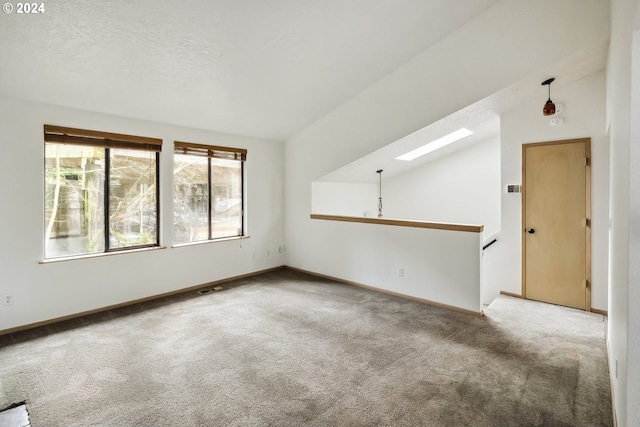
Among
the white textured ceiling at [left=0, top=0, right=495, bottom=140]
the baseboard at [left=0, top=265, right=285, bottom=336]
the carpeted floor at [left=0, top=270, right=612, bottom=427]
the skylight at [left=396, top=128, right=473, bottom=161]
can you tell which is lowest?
the carpeted floor at [left=0, top=270, right=612, bottom=427]

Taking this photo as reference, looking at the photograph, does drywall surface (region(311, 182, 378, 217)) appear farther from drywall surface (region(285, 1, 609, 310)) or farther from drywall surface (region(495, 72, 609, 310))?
drywall surface (region(495, 72, 609, 310))

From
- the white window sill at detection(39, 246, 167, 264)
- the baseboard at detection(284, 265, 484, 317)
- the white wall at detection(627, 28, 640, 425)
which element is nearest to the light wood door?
the baseboard at detection(284, 265, 484, 317)

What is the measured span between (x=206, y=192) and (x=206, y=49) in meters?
2.45

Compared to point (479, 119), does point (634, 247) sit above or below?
below

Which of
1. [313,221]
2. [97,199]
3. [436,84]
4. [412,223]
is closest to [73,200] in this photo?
[97,199]

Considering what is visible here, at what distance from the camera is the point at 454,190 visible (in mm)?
6109

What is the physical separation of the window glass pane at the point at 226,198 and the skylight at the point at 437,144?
2738 millimetres

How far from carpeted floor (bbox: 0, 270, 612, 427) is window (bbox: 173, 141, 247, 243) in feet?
4.32

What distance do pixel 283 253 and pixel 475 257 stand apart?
11.3ft

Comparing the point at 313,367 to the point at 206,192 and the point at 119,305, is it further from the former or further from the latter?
the point at 206,192

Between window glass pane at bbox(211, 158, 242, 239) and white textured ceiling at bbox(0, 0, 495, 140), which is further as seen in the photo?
window glass pane at bbox(211, 158, 242, 239)

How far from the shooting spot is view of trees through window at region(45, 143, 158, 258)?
365cm

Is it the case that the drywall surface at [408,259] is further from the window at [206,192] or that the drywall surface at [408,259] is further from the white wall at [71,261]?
the white wall at [71,261]

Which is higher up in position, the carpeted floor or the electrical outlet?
the electrical outlet
